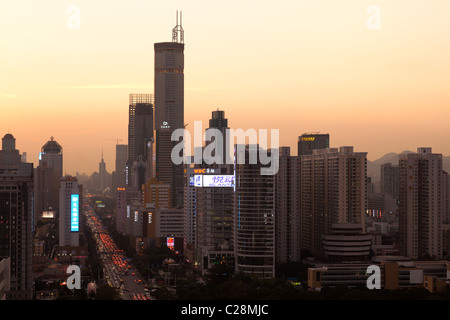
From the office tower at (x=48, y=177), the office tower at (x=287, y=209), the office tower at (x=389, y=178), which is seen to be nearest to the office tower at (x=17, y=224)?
the office tower at (x=287, y=209)

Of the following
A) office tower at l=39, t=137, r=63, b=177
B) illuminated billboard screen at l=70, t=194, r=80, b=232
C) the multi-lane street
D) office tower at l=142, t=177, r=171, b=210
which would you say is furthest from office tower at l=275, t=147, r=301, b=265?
office tower at l=39, t=137, r=63, b=177

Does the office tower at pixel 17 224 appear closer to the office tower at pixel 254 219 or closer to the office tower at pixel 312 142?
the office tower at pixel 254 219

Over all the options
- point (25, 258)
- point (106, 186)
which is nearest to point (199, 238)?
point (25, 258)

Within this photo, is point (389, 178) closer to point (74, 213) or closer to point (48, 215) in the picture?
point (48, 215)

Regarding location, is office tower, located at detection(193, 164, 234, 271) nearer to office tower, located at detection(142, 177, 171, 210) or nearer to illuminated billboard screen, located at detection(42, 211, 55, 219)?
office tower, located at detection(142, 177, 171, 210)

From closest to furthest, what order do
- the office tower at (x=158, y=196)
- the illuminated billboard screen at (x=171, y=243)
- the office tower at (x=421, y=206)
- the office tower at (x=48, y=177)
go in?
the office tower at (x=421, y=206) → the illuminated billboard screen at (x=171, y=243) → the office tower at (x=158, y=196) → the office tower at (x=48, y=177)
